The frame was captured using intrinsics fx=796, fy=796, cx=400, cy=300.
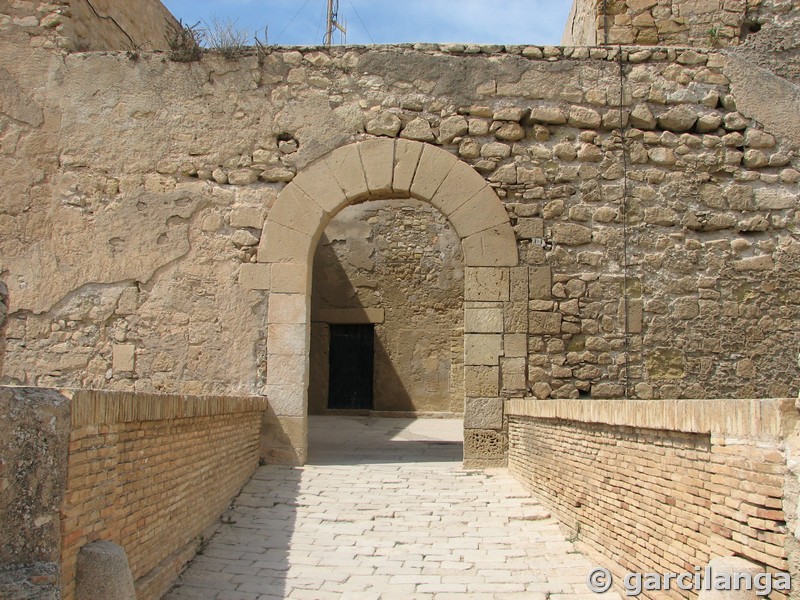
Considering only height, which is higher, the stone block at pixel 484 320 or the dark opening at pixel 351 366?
the stone block at pixel 484 320

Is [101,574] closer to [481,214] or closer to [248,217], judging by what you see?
[248,217]

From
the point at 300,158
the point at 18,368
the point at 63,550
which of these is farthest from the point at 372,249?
the point at 63,550

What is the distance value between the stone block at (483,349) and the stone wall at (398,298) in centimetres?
547

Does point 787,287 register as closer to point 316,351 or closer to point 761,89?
point 761,89

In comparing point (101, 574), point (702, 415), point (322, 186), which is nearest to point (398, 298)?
point (322, 186)

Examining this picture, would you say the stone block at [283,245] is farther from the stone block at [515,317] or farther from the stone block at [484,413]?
the stone block at [484,413]

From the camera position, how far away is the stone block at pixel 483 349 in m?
7.20

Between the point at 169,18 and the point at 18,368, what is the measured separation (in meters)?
4.89

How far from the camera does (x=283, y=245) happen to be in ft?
24.1

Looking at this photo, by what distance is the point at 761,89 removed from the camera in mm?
7539

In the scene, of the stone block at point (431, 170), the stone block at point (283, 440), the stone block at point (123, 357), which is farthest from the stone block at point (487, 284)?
the stone block at point (123, 357)

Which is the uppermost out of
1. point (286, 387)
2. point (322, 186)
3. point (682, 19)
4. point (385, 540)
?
point (682, 19)

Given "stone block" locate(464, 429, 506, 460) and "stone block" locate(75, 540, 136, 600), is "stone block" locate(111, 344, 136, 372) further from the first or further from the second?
"stone block" locate(75, 540, 136, 600)

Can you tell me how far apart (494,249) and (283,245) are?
1940 mm
